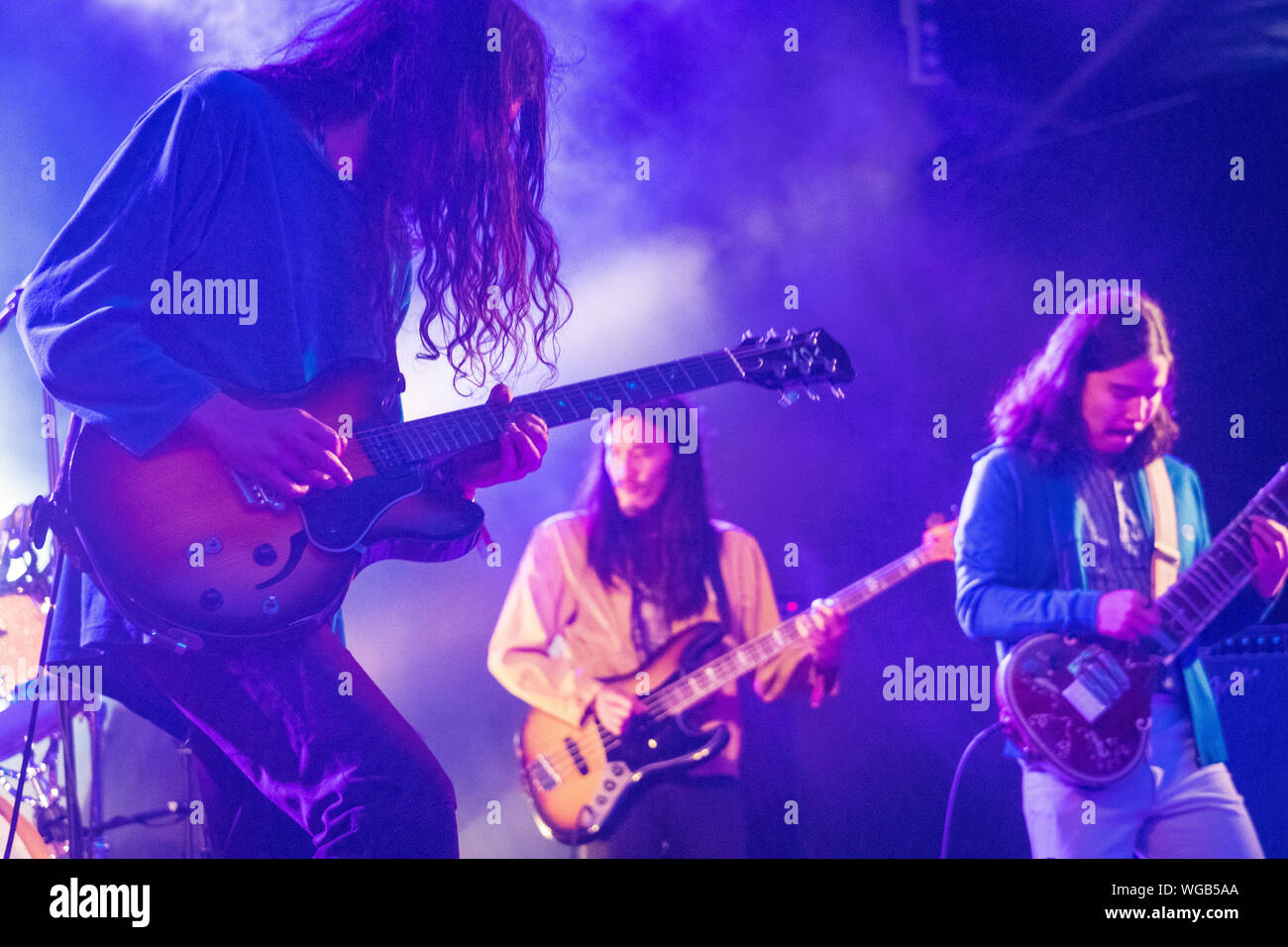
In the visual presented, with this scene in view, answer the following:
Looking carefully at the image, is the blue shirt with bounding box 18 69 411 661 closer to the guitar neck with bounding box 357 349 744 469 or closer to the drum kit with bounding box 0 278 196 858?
the guitar neck with bounding box 357 349 744 469

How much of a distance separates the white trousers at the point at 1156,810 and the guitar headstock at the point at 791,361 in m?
0.99

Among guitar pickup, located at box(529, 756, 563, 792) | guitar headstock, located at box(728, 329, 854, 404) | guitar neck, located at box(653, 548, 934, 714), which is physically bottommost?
guitar pickup, located at box(529, 756, 563, 792)

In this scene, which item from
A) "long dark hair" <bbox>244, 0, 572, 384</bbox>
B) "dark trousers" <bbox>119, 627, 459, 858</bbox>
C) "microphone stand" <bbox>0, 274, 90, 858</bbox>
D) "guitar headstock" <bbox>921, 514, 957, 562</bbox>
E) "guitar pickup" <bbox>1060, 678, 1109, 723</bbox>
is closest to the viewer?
"dark trousers" <bbox>119, 627, 459, 858</bbox>

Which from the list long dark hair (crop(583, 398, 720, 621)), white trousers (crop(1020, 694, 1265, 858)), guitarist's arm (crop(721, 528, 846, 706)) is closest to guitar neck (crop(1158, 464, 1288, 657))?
white trousers (crop(1020, 694, 1265, 858))

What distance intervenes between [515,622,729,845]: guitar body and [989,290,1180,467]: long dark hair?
915 mm

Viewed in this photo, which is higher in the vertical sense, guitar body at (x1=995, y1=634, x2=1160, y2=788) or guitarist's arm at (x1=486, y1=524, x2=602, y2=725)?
guitarist's arm at (x1=486, y1=524, x2=602, y2=725)

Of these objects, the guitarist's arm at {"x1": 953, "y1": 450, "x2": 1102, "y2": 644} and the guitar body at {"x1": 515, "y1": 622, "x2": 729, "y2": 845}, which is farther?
the guitarist's arm at {"x1": 953, "y1": 450, "x2": 1102, "y2": 644}

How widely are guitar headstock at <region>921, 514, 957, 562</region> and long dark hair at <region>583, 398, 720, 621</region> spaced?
487 mm

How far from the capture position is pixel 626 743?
2287 millimetres

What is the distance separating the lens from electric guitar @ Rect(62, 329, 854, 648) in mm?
1902

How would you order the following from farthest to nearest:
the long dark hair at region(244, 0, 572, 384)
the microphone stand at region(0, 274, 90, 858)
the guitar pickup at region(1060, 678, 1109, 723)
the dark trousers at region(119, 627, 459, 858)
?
the guitar pickup at region(1060, 678, 1109, 723) → the long dark hair at region(244, 0, 572, 384) → the microphone stand at region(0, 274, 90, 858) → the dark trousers at region(119, 627, 459, 858)

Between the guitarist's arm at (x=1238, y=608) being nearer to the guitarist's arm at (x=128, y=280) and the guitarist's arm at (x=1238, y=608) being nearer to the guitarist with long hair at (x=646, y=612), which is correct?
the guitarist with long hair at (x=646, y=612)

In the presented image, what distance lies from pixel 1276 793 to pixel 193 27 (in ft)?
9.90

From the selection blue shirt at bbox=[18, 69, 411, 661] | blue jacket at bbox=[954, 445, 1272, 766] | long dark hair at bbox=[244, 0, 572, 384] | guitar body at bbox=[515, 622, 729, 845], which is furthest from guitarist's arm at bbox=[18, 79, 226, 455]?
blue jacket at bbox=[954, 445, 1272, 766]
